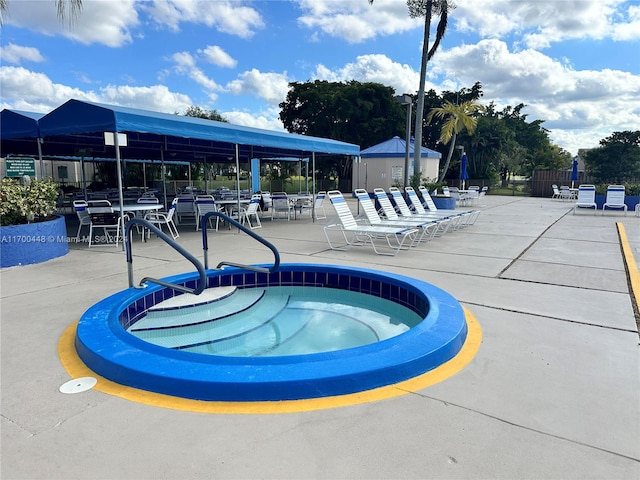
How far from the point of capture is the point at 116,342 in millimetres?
3004

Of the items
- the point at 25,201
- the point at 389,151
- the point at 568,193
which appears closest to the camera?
the point at 25,201

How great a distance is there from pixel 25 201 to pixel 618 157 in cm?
3613

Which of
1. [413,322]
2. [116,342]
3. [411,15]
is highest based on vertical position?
[411,15]

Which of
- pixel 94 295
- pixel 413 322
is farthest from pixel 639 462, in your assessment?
pixel 94 295

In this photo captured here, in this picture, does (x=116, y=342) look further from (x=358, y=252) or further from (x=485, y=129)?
(x=485, y=129)

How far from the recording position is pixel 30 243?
253 inches

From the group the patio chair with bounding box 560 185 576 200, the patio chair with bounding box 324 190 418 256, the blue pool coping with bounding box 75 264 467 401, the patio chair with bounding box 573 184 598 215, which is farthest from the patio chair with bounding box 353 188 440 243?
the patio chair with bounding box 560 185 576 200

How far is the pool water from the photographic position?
4.03 m

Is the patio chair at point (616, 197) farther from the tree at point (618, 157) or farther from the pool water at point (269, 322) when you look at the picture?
the tree at point (618, 157)

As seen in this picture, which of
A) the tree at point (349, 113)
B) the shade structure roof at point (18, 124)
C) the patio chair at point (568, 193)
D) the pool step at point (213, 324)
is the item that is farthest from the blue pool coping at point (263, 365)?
the tree at point (349, 113)

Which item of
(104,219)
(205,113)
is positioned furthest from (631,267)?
(205,113)

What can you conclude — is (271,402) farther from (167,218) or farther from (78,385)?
(167,218)

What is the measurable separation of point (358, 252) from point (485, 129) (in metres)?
29.3

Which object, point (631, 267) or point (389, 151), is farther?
point (389, 151)
